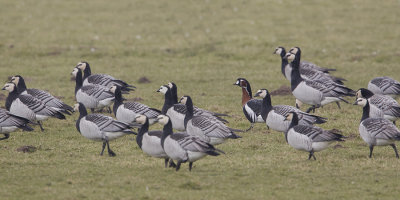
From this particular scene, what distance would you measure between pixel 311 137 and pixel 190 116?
3431 millimetres

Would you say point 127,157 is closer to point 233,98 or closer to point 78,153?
point 78,153

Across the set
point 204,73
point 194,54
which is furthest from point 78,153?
point 194,54

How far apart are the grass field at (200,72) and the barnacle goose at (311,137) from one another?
17.7 inches

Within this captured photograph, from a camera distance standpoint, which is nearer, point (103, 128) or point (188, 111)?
point (103, 128)

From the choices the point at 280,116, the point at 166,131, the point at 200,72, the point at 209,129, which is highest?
the point at 166,131

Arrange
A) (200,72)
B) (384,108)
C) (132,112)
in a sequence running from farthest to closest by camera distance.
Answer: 1. (200,72)
2. (384,108)
3. (132,112)

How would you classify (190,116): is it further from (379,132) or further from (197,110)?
(379,132)

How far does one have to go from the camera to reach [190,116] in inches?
627

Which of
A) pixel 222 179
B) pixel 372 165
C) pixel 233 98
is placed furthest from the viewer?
pixel 233 98

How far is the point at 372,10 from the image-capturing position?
40.9 metres

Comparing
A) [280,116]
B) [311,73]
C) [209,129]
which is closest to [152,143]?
[209,129]

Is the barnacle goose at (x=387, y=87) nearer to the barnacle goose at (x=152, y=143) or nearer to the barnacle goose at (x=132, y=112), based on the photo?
the barnacle goose at (x=132, y=112)

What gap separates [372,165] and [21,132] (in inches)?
425

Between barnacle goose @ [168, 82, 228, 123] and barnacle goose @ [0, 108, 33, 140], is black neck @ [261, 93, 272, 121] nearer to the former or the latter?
barnacle goose @ [168, 82, 228, 123]
